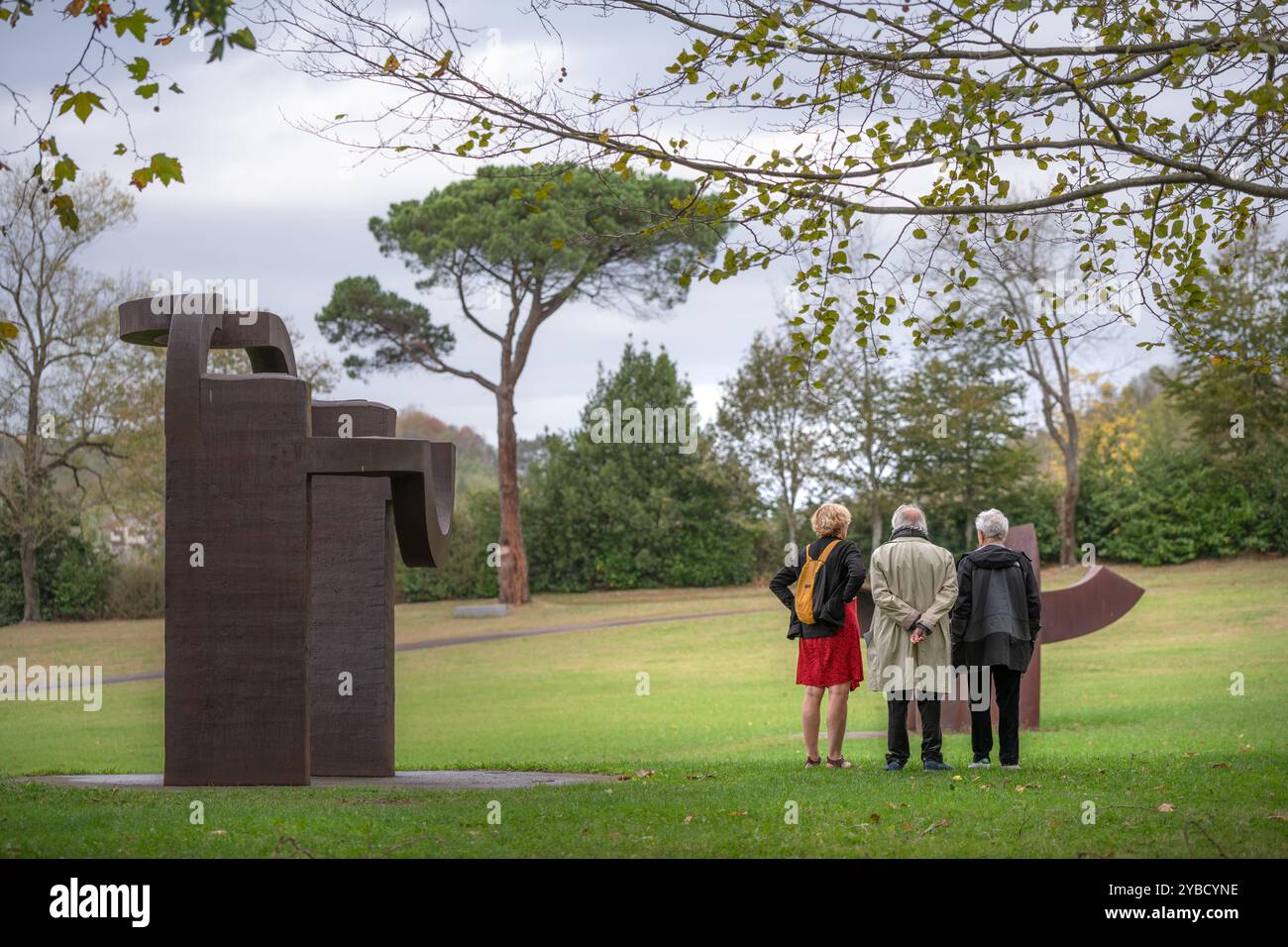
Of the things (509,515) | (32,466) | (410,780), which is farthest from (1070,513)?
(410,780)

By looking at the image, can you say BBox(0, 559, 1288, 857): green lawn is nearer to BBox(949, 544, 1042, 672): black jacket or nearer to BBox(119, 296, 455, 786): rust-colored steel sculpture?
BBox(119, 296, 455, 786): rust-colored steel sculpture

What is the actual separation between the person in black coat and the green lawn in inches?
19.0

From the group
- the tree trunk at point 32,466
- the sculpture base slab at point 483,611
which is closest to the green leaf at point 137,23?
the sculpture base slab at point 483,611

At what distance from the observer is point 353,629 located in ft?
34.3

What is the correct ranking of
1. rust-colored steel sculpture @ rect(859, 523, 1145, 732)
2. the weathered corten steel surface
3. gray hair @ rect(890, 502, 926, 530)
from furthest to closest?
rust-colored steel sculpture @ rect(859, 523, 1145, 732) < the weathered corten steel surface < gray hair @ rect(890, 502, 926, 530)

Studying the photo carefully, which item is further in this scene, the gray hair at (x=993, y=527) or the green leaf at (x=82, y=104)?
the gray hair at (x=993, y=527)

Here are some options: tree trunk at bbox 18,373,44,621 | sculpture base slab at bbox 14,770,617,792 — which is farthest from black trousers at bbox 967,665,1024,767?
tree trunk at bbox 18,373,44,621

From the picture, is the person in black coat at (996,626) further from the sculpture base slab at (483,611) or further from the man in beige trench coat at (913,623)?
the sculpture base slab at (483,611)

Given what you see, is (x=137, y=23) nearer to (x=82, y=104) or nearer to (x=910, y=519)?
(x=82, y=104)

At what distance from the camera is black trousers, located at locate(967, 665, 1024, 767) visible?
30.6 feet

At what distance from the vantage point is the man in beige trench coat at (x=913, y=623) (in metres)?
9.25

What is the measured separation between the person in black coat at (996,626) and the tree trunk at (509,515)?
3036 centimetres
